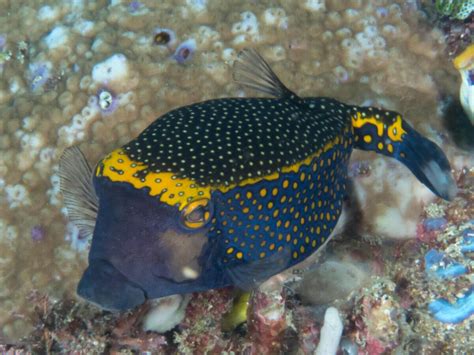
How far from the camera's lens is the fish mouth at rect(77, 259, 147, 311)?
7.00ft

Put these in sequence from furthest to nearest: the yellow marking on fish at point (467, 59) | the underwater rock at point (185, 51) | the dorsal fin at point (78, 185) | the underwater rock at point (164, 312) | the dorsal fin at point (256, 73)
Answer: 1. the underwater rock at point (185, 51)
2. the yellow marking on fish at point (467, 59)
3. the underwater rock at point (164, 312)
4. the dorsal fin at point (256, 73)
5. the dorsal fin at point (78, 185)

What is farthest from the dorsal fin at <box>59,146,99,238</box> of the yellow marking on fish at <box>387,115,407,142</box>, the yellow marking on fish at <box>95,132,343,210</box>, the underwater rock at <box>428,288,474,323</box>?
the underwater rock at <box>428,288,474,323</box>

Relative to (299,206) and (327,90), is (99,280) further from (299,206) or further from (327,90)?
(327,90)

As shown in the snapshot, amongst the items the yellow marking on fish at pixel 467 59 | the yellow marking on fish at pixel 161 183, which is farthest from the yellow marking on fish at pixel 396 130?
the yellow marking on fish at pixel 161 183

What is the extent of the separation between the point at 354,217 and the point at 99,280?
226cm

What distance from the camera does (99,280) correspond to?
2.14 metres

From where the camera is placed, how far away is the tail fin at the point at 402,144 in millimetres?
3133

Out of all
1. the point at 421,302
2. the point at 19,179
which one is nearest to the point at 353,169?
the point at 421,302

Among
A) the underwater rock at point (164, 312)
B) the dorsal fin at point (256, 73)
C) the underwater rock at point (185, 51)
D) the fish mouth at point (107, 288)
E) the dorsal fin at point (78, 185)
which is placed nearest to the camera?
the fish mouth at point (107, 288)

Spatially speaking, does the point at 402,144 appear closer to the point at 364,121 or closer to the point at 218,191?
the point at 364,121

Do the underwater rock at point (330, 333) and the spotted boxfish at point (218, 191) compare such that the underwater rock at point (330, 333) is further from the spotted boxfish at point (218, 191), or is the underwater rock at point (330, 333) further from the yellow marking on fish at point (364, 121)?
the yellow marking on fish at point (364, 121)

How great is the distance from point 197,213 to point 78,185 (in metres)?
0.98

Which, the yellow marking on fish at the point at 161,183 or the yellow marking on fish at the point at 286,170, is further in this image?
the yellow marking on fish at the point at 286,170

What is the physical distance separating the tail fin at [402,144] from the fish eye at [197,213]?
1471 millimetres
